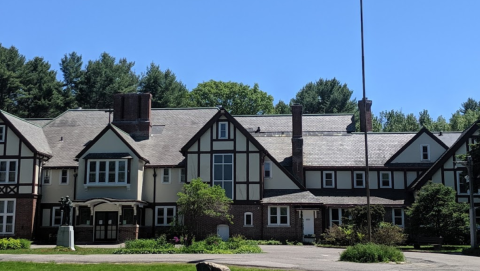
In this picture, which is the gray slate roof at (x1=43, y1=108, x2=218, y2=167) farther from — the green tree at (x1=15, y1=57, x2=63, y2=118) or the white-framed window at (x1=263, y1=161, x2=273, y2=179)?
the green tree at (x1=15, y1=57, x2=63, y2=118)

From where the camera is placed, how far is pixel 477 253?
31.8 meters

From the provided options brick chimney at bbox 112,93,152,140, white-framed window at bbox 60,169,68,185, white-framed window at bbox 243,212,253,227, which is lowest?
white-framed window at bbox 243,212,253,227

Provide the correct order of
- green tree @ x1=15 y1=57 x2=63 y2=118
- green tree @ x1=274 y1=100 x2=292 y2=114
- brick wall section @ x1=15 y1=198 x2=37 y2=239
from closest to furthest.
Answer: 1. brick wall section @ x1=15 y1=198 x2=37 y2=239
2. green tree @ x1=15 y1=57 x2=63 y2=118
3. green tree @ x1=274 y1=100 x2=292 y2=114

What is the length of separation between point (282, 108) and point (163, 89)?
20.6 meters

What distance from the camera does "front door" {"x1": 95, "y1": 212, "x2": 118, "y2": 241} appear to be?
43.7m

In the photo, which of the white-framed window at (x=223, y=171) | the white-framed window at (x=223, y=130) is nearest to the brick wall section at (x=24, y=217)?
the white-framed window at (x=223, y=171)

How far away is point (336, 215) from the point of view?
4559 cm

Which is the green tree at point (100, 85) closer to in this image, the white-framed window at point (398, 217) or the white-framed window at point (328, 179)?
the white-framed window at point (328, 179)

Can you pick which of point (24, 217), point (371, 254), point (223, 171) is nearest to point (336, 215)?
point (223, 171)

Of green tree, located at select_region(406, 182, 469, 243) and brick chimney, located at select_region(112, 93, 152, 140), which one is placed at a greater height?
brick chimney, located at select_region(112, 93, 152, 140)

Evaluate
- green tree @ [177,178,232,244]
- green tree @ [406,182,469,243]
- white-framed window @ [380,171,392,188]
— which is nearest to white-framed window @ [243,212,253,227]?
green tree @ [177,178,232,244]

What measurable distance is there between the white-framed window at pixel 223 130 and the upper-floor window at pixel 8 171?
15327mm

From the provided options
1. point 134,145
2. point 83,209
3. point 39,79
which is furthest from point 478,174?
point 39,79

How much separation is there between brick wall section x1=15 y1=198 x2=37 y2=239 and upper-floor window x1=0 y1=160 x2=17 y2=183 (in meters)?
1.68
